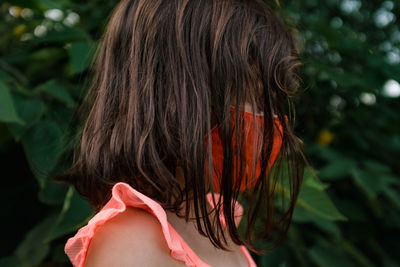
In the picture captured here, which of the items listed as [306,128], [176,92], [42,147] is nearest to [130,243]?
[176,92]

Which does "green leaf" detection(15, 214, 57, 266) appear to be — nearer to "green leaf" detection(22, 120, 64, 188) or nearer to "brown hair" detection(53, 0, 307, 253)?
"green leaf" detection(22, 120, 64, 188)

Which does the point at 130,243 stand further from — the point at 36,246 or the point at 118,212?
the point at 36,246

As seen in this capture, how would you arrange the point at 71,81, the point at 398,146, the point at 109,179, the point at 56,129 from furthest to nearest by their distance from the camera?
1. the point at 398,146
2. the point at 71,81
3. the point at 56,129
4. the point at 109,179

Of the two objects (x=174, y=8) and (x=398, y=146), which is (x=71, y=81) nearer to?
(x=174, y=8)

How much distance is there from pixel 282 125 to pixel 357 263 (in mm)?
833

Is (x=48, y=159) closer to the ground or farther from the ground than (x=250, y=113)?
closer to the ground

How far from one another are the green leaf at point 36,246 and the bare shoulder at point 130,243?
0.36 m

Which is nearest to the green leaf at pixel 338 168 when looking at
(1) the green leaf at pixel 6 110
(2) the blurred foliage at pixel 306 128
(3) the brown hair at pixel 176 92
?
(2) the blurred foliage at pixel 306 128

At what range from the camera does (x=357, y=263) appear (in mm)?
1438

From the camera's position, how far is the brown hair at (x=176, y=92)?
28.9 inches

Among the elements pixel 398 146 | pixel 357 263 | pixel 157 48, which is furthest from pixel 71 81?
pixel 398 146

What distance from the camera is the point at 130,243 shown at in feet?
2.11

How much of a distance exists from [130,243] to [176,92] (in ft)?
0.87

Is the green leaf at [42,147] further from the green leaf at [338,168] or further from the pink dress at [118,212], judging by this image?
the green leaf at [338,168]
